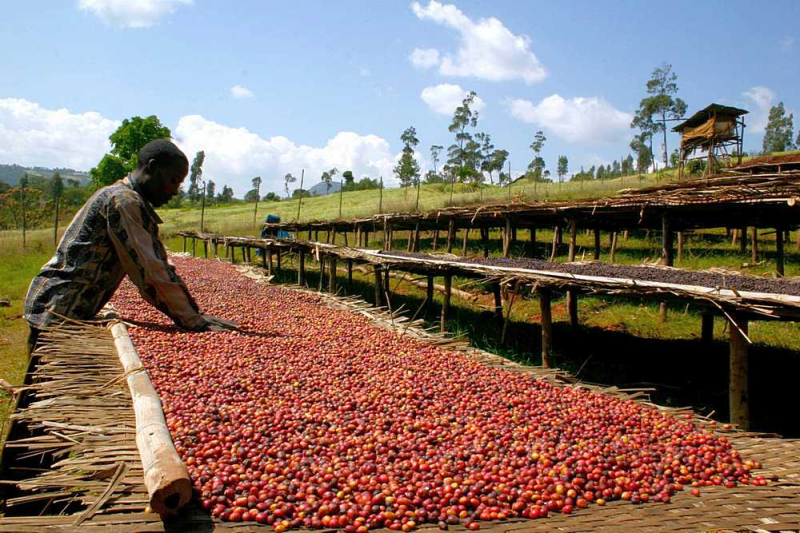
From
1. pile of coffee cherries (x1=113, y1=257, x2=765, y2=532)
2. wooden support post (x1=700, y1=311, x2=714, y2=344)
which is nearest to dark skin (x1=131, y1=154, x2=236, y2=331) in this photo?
pile of coffee cherries (x1=113, y1=257, x2=765, y2=532)

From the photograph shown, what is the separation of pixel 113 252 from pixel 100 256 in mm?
72

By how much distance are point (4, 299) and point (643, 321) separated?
36.9 feet

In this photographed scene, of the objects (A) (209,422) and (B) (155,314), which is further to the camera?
(B) (155,314)

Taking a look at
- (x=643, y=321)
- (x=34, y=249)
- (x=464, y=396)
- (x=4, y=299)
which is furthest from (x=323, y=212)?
(x=464, y=396)

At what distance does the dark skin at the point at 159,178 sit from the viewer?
3.01 metres

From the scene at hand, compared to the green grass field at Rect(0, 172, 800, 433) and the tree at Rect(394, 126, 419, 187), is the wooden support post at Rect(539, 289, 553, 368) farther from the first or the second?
the tree at Rect(394, 126, 419, 187)

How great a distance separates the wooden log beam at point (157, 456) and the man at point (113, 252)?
0.95 m

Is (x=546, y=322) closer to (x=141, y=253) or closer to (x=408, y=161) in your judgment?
(x=141, y=253)

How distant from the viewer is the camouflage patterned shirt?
2852mm

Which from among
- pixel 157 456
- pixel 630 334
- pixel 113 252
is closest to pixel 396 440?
pixel 157 456

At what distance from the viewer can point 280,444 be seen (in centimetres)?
188

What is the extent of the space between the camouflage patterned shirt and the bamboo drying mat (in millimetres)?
438

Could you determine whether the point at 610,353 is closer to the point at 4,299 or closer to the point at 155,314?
the point at 155,314

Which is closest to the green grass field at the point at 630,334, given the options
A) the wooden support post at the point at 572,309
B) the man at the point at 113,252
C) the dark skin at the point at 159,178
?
the wooden support post at the point at 572,309
